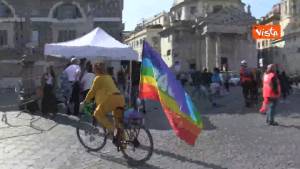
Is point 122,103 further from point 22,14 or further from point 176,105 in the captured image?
point 22,14

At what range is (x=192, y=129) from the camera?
9.59 meters

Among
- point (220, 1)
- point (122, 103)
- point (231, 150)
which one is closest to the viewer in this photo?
point (122, 103)

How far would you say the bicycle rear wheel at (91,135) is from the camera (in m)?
10.1

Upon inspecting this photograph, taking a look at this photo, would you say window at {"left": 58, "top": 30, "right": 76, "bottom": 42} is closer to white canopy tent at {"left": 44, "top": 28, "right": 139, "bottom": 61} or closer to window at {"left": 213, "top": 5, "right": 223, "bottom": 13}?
white canopy tent at {"left": 44, "top": 28, "right": 139, "bottom": 61}

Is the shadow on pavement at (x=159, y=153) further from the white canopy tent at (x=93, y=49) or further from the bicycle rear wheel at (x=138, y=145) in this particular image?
the white canopy tent at (x=93, y=49)

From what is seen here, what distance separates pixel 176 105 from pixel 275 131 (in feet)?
13.3

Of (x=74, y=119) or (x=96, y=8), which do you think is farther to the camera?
(x=96, y=8)

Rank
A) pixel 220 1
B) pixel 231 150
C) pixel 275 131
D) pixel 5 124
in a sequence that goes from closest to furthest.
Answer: pixel 231 150, pixel 275 131, pixel 5 124, pixel 220 1

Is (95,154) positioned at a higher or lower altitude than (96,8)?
lower

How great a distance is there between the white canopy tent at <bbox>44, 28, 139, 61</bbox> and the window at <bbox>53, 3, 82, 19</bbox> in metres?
34.3

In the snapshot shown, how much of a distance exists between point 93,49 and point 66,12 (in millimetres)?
36004

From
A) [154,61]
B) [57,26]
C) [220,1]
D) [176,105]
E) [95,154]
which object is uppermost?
→ [220,1]

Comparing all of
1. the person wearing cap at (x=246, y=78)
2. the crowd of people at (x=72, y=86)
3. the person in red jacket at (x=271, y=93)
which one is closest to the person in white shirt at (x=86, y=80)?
the crowd of people at (x=72, y=86)

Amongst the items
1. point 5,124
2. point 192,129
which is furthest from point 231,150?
point 5,124
